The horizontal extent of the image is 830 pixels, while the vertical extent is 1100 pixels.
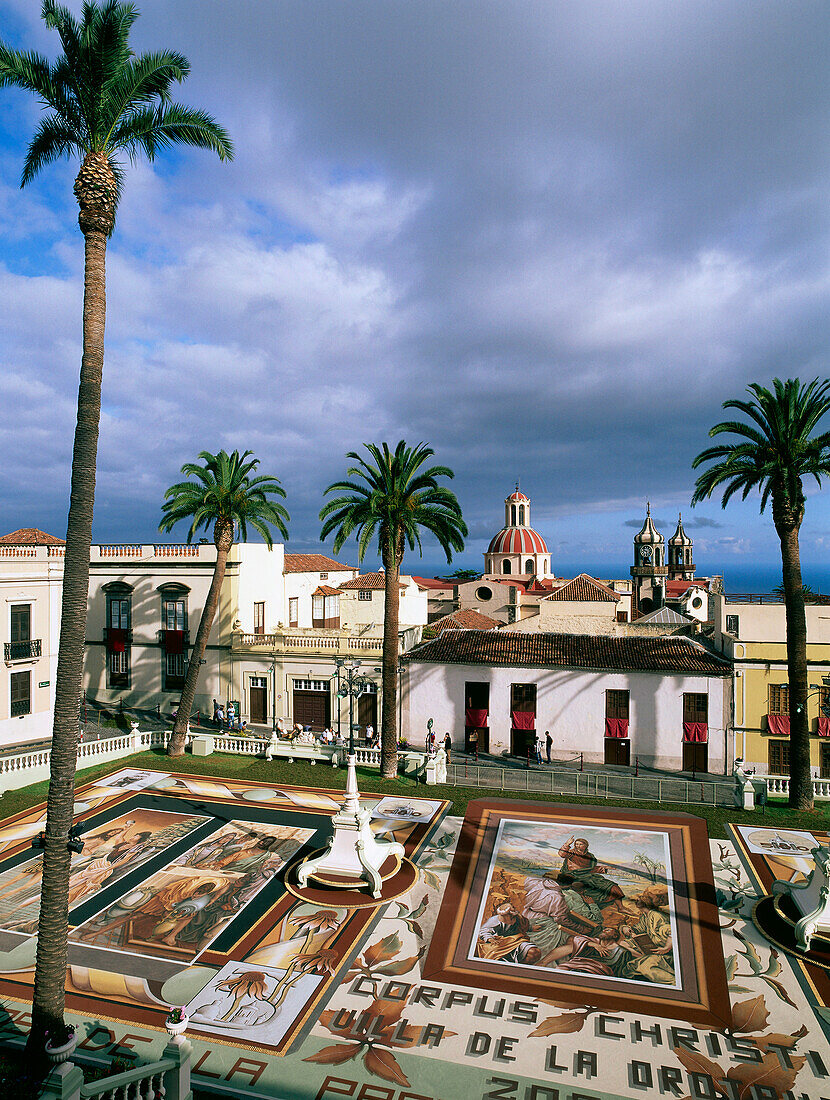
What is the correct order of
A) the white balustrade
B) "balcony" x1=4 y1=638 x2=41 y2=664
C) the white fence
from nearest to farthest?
1. the white balustrade
2. the white fence
3. "balcony" x1=4 y1=638 x2=41 y2=664

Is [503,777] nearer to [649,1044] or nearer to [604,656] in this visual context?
[604,656]

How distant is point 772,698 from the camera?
27.4 m

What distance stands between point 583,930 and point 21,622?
28319 millimetres

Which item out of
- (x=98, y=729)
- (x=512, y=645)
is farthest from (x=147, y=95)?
(x=98, y=729)

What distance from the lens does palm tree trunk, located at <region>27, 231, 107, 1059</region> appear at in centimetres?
987

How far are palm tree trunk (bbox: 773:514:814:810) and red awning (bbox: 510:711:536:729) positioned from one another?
34.2 ft

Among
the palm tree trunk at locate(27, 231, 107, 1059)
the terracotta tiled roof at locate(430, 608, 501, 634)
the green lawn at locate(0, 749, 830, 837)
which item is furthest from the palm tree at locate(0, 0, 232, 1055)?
the terracotta tiled roof at locate(430, 608, 501, 634)

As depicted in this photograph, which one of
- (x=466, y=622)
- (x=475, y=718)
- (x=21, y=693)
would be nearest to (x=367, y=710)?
(x=475, y=718)

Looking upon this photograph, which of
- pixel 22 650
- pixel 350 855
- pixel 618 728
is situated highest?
pixel 22 650

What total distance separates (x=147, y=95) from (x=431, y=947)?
17708 mm

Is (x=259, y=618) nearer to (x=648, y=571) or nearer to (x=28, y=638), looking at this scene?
(x=28, y=638)

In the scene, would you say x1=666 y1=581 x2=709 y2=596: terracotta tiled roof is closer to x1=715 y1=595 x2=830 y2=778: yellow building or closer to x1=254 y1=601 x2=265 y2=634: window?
x1=715 y1=595 x2=830 y2=778: yellow building

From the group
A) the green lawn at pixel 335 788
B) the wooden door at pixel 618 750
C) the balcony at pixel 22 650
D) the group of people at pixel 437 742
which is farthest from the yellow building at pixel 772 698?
the balcony at pixel 22 650

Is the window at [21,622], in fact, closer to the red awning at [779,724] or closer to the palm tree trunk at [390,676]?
the palm tree trunk at [390,676]
